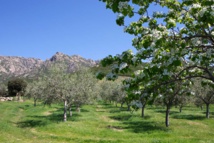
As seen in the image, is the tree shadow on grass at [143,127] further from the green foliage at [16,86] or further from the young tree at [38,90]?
Answer: the green foliage at [16,86]

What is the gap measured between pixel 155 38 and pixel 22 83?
12502 cm

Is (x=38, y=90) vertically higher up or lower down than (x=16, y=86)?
lower down

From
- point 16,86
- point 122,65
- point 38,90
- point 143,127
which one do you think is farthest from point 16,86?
point 122,65

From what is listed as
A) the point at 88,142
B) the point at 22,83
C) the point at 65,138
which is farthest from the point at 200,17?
the point at 22,83

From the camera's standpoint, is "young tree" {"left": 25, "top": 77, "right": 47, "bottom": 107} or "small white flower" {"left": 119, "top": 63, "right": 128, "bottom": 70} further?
"young tree" {"left": 25, "top": 77, "right": 47, "bottom": 107}

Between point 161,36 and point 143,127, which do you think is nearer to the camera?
point 161,36

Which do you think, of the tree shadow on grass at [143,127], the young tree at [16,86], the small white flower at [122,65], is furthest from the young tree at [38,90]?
the small white flower at [122,65]

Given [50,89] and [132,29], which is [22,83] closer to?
[50,89]

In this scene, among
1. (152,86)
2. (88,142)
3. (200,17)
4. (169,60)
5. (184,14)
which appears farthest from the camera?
(88,142)

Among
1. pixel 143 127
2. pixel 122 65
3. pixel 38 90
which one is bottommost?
pixel 143 127

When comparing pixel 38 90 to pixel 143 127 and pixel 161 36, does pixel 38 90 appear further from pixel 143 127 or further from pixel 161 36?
pixel 161 36

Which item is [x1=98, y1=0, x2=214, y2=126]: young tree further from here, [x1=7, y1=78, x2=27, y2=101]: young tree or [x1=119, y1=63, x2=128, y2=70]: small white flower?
[x1=7, y1=78, x2=27, y2=101]: young tree

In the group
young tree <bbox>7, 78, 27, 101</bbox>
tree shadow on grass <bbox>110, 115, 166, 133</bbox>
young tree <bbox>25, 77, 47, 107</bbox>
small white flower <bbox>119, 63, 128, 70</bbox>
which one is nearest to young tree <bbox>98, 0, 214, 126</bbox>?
small white flower <bbox>119, 63, 128, 70</bbox>

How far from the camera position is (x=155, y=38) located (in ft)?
31.8
